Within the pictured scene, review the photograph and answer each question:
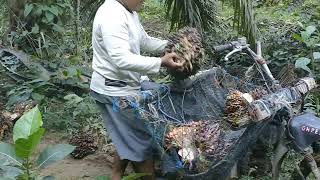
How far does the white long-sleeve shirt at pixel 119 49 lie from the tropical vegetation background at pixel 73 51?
87 centimetres

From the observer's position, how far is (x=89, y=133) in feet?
16.4

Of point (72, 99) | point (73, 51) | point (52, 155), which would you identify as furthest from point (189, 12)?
point (52, 155)

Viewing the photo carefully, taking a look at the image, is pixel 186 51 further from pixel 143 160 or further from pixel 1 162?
pixel 1 162

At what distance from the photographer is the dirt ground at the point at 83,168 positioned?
14.4 feet

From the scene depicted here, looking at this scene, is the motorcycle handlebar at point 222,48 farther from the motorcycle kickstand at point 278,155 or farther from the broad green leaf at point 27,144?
the broad green leaf at point 27,144

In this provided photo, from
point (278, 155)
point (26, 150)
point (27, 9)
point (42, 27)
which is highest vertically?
point (26, 150)

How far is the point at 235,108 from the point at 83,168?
1.78 metres

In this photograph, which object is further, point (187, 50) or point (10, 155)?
point (187, 50)

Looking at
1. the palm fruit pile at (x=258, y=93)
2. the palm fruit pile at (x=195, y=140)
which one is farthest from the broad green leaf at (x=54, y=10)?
the palm fruit pile at (x=195, y=140)

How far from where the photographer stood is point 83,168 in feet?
15.0

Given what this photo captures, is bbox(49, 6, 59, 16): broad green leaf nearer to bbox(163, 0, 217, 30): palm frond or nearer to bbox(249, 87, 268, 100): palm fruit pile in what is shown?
bbox(163, 0, 217, 30): palm frond

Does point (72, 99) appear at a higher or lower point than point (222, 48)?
lower

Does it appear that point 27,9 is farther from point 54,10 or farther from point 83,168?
point 83,168

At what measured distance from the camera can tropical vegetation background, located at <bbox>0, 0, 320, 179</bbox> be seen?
5.13 meters
